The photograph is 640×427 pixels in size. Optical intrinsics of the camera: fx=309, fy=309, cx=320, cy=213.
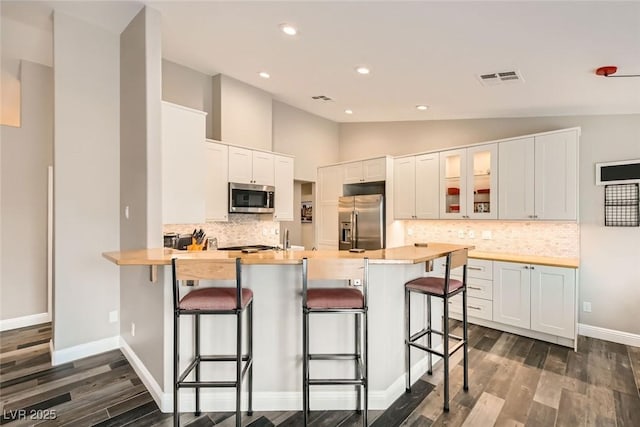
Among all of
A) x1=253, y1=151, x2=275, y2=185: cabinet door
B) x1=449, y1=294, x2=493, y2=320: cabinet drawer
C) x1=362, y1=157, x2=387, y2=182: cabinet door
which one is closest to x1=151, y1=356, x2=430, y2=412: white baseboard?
x1=449, y1=294, x2=493, y2=320: cabinet drawer

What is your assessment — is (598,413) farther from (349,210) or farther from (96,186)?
(96,186)

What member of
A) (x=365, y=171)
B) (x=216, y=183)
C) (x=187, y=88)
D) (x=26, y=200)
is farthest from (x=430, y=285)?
(x=26, y=200)

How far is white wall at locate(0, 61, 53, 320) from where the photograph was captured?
3834 millimetres

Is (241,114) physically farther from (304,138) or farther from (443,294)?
(443,294)

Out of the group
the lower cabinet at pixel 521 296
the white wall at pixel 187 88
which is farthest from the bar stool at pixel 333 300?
the white wall at pixel 187 88

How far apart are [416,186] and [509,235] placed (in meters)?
1.45

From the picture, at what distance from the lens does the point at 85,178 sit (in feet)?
10.1

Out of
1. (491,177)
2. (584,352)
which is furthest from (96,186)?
(584,352)

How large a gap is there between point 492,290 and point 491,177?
1482mm

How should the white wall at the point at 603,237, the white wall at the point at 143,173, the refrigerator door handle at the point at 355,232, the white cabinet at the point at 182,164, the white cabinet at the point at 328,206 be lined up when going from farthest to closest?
the white cabinet at the point at 328,206
the refrigerator door handle at the point at 355,232
the white wall at the point at 603,237
the white cabinet at the point at 182,164
the white wall at the point at 143,173

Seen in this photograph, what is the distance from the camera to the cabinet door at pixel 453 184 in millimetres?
4395

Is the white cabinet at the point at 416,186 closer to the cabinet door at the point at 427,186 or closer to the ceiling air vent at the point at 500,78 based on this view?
the cabinet door at the point at 427,186

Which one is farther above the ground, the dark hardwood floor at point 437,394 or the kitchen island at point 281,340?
the kitchen island at point 281,340

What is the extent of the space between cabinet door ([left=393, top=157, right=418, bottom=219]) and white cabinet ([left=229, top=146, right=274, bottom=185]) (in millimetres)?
2028
